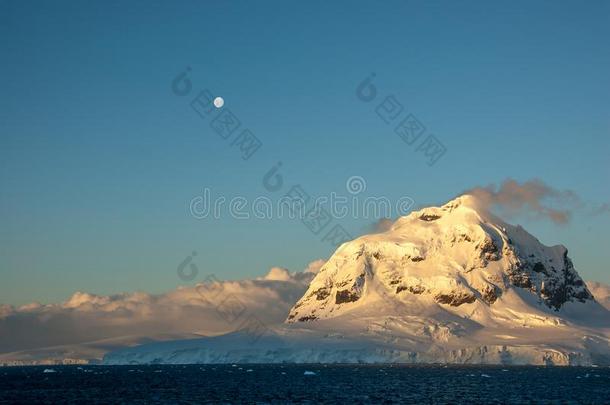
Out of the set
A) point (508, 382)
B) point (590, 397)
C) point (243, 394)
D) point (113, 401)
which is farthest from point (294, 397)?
point (508, 382)

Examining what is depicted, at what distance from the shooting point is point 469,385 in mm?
177750

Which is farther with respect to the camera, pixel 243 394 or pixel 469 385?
pixel 469 385

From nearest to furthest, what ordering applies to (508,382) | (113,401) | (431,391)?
(113,401) < (431,391) < (508,382)

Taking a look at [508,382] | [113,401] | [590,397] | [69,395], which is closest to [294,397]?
[113,401]

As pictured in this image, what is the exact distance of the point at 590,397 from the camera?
147m

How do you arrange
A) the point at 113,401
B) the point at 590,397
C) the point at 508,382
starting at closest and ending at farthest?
the point at 113,401, the point at 590,397, the point at 508,382

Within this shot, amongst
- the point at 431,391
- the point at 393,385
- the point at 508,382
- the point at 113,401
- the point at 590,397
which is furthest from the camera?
the point at 508,382

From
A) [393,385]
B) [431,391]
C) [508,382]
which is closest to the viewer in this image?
[431,391]

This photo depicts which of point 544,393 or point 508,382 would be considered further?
point 508,382

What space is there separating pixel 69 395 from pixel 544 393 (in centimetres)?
9515

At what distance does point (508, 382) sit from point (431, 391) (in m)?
43.5

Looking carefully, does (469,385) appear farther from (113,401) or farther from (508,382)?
(113,401)

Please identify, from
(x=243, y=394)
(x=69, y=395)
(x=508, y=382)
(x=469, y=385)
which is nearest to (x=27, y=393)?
(x=69, y=395)

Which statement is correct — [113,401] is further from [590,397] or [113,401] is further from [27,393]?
[590,397]
